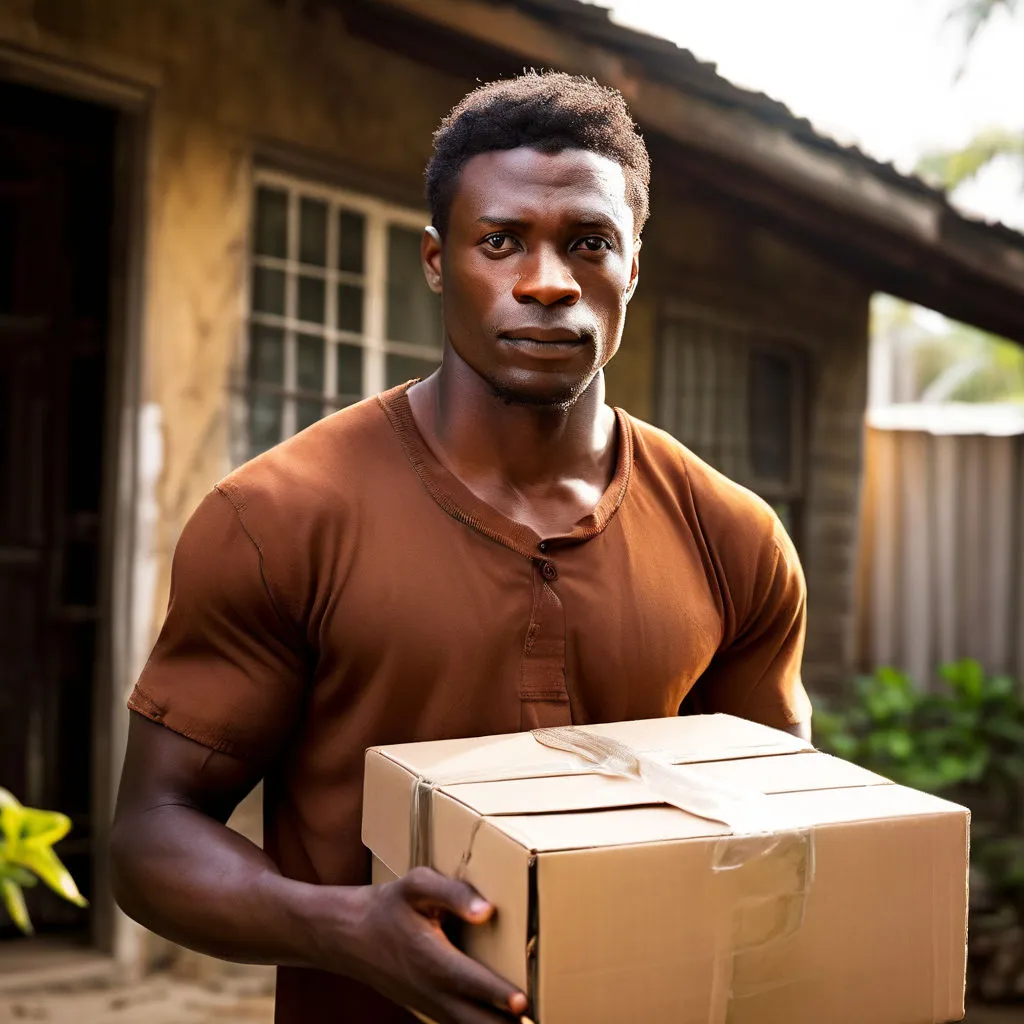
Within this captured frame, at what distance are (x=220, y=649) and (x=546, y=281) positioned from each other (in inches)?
23.3

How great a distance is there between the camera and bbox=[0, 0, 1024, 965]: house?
4223 millimetres

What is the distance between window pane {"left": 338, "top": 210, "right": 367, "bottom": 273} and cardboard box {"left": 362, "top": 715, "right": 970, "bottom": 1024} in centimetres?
350

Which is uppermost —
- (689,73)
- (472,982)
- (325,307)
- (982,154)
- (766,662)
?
(982,154)

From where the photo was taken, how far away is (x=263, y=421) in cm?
459

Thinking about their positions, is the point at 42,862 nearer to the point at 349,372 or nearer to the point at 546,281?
the point at 546,281

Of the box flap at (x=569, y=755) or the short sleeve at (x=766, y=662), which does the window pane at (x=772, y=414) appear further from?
the box flap at (x=569, y=755)

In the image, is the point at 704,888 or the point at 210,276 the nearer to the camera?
the point at 704,888

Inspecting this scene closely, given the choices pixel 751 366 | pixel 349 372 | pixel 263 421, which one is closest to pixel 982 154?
pixel 751 366

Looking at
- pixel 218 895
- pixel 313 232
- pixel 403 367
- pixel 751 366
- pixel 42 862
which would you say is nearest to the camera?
pixel 218 895

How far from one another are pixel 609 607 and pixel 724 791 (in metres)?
0.37

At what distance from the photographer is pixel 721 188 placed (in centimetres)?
571

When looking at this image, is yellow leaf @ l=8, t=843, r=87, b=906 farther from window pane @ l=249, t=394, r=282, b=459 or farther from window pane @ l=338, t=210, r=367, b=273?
window pane @ l=338, t=210, r=367, b=273

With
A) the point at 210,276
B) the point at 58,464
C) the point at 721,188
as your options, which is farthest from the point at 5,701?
the point at 721,188

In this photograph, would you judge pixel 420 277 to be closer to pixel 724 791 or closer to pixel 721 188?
pixel 721 188
